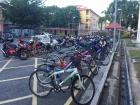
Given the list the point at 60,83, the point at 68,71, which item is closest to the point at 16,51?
the point at 60,83

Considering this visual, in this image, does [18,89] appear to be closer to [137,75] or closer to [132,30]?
[137,75]

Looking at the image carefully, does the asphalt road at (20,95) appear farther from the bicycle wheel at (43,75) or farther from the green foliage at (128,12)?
the green foliage at (128,12)

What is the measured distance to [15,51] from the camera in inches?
745

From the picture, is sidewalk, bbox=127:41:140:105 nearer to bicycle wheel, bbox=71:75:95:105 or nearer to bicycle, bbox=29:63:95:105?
bicycle wheel, bbox=71:75:95:105

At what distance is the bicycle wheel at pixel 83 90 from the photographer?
857 cm

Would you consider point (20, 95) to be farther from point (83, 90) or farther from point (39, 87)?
point (83, 90)

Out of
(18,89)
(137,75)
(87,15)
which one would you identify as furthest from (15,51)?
(87,15)

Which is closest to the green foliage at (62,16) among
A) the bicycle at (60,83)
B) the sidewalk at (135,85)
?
the sidewalk at (135,85)

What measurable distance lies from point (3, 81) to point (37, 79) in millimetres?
2499

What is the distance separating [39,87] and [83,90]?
129 centimetres

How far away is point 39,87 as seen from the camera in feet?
30.7

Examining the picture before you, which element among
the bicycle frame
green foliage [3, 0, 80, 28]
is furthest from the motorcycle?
green foliage [3, 0, 80, 28]

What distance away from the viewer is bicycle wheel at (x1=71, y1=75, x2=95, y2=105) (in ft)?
28.1

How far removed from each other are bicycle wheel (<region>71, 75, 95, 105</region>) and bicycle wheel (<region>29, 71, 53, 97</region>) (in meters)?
0.74
